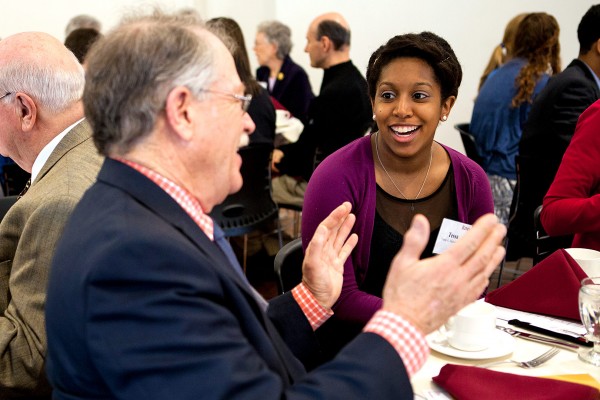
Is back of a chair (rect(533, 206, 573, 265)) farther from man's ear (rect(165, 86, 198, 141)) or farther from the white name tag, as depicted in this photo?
man's ear (rect(165, 86, 198, 141))

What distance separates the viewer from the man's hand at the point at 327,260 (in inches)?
61.6

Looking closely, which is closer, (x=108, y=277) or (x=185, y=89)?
(x=108, y=277)

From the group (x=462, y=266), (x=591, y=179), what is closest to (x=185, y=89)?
(x=462, y=266)

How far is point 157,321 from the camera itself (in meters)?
1.01

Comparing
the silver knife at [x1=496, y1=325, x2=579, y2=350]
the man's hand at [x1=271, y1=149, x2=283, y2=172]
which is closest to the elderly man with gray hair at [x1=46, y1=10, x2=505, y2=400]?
the silver knife at [x1=496, y1=325, x2=579, y2=350]

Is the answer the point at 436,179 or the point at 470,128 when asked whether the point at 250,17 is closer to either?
the point at 470,128

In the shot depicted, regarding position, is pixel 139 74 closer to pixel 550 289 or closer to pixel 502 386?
pixel 502 386

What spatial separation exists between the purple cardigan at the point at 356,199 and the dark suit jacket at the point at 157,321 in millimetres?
875

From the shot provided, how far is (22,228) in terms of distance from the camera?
1750mm

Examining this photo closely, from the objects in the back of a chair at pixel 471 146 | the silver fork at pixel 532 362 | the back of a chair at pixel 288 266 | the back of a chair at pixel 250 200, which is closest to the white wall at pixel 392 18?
the back of a chair at pixel 471 146

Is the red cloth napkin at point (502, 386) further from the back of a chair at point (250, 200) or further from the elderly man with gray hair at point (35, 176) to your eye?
the back of a chair at point (250, 200)

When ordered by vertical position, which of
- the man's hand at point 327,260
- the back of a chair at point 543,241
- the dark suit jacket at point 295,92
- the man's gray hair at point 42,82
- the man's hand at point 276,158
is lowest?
the man's hand at point 276,158

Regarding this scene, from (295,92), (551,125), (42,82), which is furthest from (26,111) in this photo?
(295,92)

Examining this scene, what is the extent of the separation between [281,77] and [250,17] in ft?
5.17
